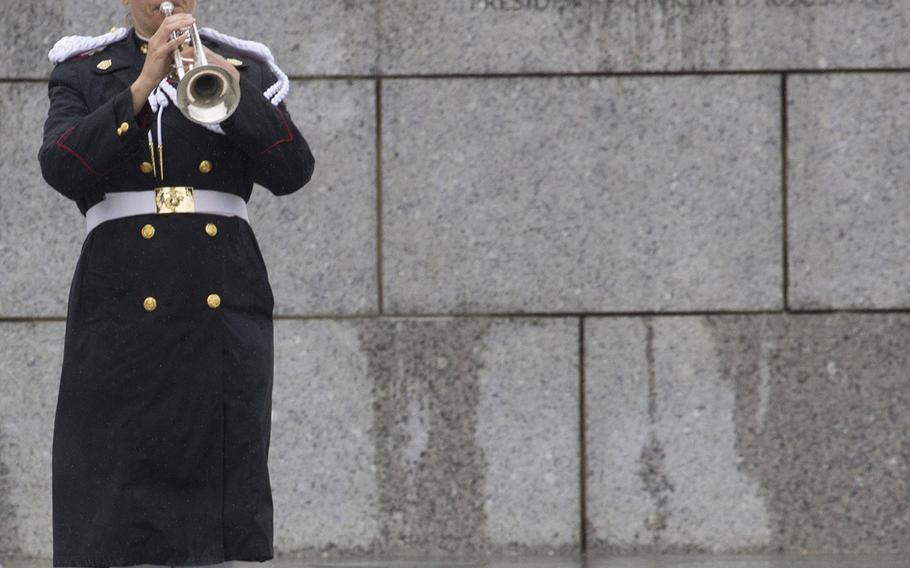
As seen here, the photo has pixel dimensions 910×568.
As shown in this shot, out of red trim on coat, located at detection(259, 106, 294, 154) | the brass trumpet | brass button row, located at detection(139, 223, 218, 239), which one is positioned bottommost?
brass button row, located at detection(139, 223, 218, 239)

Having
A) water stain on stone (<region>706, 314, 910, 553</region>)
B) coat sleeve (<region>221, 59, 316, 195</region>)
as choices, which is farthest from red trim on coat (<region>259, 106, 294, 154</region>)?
water stain on stone (<region>706, 314, 910, 553</region>)

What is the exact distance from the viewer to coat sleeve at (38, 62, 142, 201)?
13.9ft

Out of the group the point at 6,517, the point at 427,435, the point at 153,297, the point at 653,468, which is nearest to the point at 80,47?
the point at 153,297

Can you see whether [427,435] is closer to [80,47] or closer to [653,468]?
[653,468]

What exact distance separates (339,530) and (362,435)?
425 mm

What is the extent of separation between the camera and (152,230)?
4.40m

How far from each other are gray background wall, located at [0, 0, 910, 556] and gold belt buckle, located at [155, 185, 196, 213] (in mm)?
2668

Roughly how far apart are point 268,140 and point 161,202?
34 centimetres

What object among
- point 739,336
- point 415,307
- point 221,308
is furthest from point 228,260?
point 739,336

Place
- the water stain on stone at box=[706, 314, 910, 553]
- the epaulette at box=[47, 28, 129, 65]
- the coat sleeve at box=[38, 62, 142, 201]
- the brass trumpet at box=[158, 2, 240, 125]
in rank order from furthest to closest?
the water stain on stone at box=[706, 314, 910, 553] < the epaulette at box=[47, 28, 129, 65] < the coat sleeve at box=[38, 62, 142, 201] < the brass trumpet at box=[158, 2, 240, 125]

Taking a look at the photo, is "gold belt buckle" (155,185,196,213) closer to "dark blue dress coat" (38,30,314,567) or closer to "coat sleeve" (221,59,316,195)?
"dark blue dress coat" (38,30,314,567)

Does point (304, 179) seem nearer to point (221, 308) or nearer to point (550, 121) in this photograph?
point (221, 308)

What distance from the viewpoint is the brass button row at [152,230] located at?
173 inches

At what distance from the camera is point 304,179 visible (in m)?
4.58
